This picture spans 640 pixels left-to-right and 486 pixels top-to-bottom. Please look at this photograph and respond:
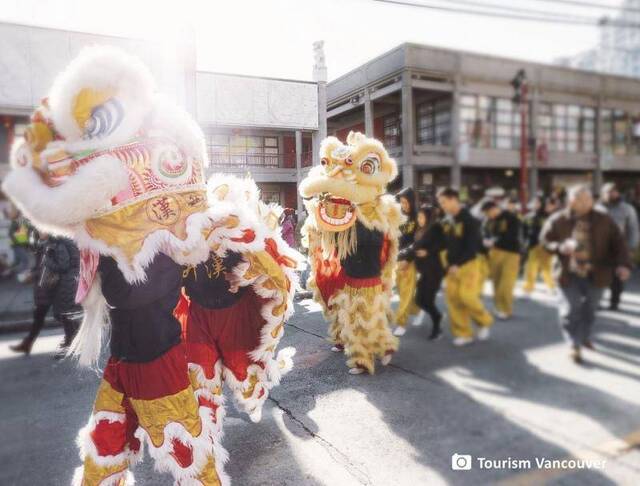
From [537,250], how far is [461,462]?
71 centimetres

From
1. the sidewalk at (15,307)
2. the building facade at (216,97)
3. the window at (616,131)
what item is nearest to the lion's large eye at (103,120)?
the building facade at (216,97)

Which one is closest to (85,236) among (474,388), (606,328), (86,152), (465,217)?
(86,152)

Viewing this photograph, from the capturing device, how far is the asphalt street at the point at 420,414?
1184 millimetres

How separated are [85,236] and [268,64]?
0.97 metres

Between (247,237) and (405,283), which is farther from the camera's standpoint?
(405,283)

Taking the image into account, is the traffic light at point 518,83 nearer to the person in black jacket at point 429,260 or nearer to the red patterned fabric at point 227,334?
the person in black jacket at point 429,260

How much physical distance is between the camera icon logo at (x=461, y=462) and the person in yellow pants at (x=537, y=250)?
0.55 m

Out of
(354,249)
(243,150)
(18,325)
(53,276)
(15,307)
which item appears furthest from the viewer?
(15,307)

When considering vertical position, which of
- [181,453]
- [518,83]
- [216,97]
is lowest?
[181,453]

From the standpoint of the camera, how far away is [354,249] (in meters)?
3.24

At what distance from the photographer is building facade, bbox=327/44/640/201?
1.16 m

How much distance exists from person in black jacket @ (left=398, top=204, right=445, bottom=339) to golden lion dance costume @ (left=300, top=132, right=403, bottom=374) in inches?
10.1

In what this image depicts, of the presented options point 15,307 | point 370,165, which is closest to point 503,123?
point 370,165

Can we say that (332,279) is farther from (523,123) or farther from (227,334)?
(523,123)
